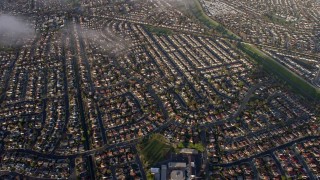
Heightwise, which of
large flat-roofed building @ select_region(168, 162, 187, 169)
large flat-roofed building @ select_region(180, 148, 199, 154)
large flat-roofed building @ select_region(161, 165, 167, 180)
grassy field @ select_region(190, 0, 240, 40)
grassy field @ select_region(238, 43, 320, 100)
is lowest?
large flat-roofed building @ select_region(161, 165, 167, 180)

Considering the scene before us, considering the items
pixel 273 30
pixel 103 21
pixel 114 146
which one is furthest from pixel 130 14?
pixel 114 146

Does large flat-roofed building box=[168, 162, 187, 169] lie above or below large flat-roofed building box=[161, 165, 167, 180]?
above

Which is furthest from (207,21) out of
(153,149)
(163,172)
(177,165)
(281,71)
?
(163,172)

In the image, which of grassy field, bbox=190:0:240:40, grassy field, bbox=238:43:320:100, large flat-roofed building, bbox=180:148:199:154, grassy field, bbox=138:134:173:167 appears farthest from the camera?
grassy field, bbox=190:0:240:40

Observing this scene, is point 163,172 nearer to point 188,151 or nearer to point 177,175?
point 177,175

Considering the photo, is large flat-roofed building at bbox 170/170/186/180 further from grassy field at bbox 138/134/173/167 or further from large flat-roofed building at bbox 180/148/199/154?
large flat-roofed building at bbox 180/148/199/154

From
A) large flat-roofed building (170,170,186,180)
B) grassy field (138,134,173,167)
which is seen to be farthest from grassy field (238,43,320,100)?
large flat-roofed building (170,170,186,180)

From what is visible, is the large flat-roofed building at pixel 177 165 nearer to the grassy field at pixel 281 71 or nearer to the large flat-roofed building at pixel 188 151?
the large flat-roofed building at pixel 188 151
